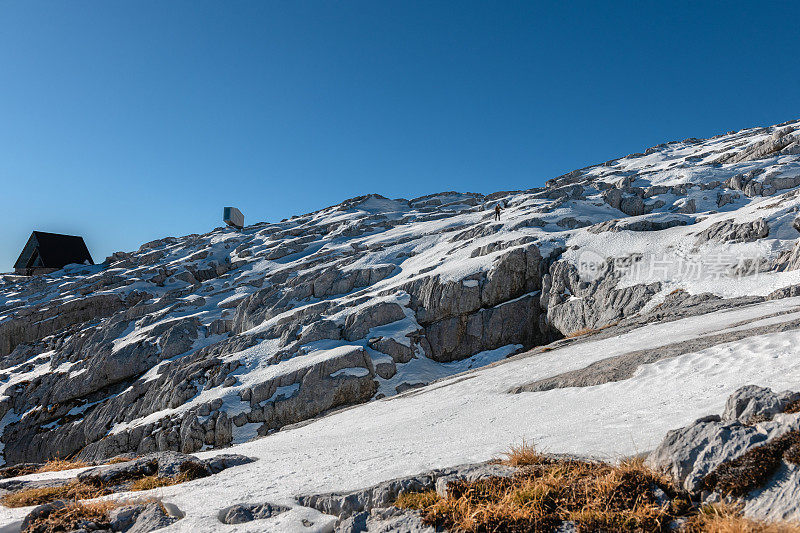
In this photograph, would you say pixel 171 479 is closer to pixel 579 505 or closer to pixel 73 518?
pixel 73 518

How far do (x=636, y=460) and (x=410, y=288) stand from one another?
36110 mm

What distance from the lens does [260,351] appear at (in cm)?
3791

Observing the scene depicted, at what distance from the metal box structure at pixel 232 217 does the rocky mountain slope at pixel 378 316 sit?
2471 inches

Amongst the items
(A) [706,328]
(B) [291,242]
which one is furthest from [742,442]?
(B) [291,242]

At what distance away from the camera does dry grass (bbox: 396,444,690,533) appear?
14.8 ft

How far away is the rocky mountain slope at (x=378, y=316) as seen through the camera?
29.7m

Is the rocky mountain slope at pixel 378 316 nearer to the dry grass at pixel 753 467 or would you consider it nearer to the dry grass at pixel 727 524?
the dry grass at pixel 753 467

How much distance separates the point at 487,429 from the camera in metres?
10.3

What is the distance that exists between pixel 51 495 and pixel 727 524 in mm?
11227

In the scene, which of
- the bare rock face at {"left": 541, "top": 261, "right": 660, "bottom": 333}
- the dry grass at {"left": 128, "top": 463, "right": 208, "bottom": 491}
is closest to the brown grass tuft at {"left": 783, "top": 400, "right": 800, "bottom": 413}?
the dry grass at {"left": 128, "top": 463, "right": 208, "bottom": 491}

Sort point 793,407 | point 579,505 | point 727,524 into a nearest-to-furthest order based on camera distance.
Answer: point 727,524 → point 579,505 → point 793,407

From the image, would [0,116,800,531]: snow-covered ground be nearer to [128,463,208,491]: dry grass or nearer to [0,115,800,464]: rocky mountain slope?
[0,115,800,464]: rocky mountain slope

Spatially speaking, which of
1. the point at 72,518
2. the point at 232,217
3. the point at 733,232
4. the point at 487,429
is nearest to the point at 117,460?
the point at 72,518

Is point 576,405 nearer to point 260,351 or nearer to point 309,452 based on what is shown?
point 309,452
